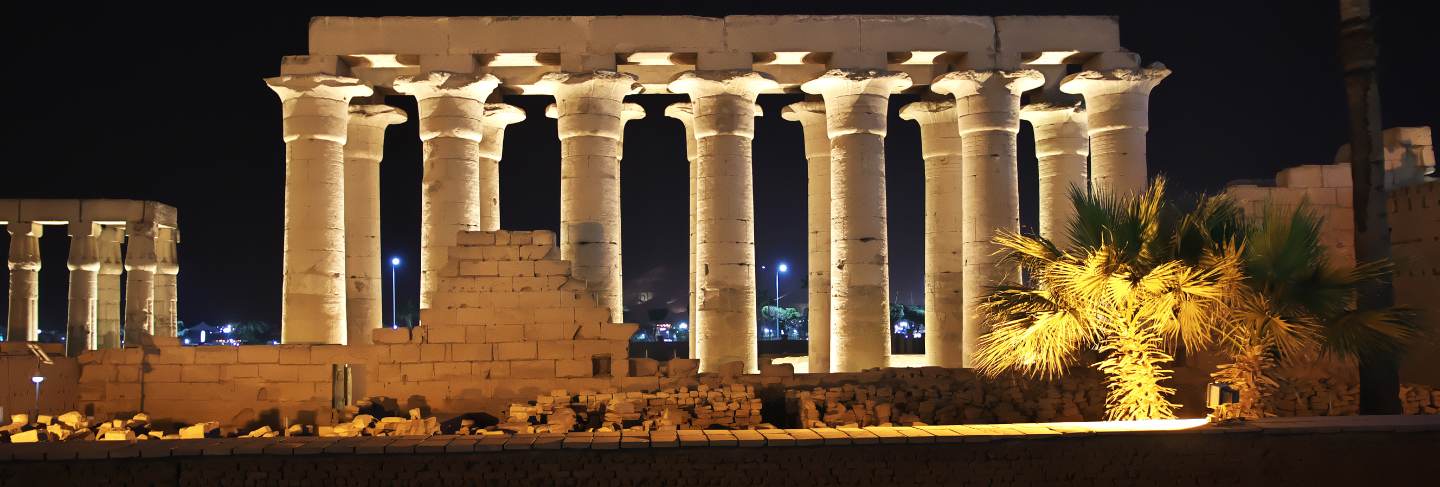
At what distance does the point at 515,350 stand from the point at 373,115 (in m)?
10.8

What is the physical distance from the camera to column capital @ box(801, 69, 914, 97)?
27.3 meters

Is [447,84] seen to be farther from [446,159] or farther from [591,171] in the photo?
[591,171]

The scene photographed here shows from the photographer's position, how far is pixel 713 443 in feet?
43.2

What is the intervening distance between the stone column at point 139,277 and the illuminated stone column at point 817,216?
1895 cm

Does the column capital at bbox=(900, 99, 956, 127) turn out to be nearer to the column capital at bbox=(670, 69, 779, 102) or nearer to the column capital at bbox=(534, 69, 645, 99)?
the column capital at bbox=(670, 69, 779, 102)

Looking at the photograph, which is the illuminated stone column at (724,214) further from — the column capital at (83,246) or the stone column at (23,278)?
the stone column at (23,278)

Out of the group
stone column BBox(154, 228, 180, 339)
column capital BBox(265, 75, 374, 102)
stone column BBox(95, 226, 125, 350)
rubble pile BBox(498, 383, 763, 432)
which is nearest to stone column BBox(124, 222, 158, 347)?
stone column BBox(154, 228, 180, 339)

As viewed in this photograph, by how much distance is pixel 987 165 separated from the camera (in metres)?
27.6

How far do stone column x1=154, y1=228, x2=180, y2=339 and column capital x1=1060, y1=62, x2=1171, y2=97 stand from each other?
26708mm

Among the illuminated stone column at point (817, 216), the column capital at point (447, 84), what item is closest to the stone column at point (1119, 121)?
the illuminated stone column at point (817, 216)

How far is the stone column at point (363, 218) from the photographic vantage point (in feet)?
93.2

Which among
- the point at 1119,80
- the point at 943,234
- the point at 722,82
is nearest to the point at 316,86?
the point at 722,82

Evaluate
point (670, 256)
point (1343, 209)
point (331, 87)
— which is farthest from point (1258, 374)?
point (670, 256)

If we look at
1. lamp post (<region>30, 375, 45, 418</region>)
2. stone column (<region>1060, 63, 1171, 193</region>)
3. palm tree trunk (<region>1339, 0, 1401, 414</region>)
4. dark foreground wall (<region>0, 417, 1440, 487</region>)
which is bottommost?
dark foreground wall (<region>0, 417, 1440, 487</region>)
